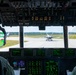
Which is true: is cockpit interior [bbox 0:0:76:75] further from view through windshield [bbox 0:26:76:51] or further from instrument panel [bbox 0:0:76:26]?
view through windshield [bbox 0:26:76:51]

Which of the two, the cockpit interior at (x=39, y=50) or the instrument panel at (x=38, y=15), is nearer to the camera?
the instrument panel at (x=38, y=15)

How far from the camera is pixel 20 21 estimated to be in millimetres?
2809

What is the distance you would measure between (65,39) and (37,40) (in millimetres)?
665

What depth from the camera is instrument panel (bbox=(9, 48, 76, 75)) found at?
10.5 ft

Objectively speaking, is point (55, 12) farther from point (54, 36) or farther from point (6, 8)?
point (54, 36)

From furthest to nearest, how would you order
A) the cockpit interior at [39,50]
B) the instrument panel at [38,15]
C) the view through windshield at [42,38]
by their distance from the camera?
1. the view through windshield at [42,38]
2. the cockpit interior at [39,50]
3. the instrument panel at [38,15]

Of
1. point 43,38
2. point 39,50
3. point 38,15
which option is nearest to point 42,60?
point 39,50

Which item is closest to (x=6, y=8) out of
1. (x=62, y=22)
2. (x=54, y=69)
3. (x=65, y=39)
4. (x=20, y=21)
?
(x=20, y=21)

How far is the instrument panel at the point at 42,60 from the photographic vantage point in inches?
126

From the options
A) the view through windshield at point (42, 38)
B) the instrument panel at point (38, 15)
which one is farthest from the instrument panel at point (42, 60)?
the view through windshield at point (42, 38)

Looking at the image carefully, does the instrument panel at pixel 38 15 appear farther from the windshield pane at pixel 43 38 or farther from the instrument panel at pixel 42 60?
the windshield pane at pixel 43 38

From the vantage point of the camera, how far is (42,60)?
325 cm

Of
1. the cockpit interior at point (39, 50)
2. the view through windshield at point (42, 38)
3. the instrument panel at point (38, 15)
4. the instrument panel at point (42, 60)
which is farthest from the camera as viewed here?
the view through windshield at point (42, 38)

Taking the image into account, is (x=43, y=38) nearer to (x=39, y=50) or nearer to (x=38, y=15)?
(x=39, y=50)
